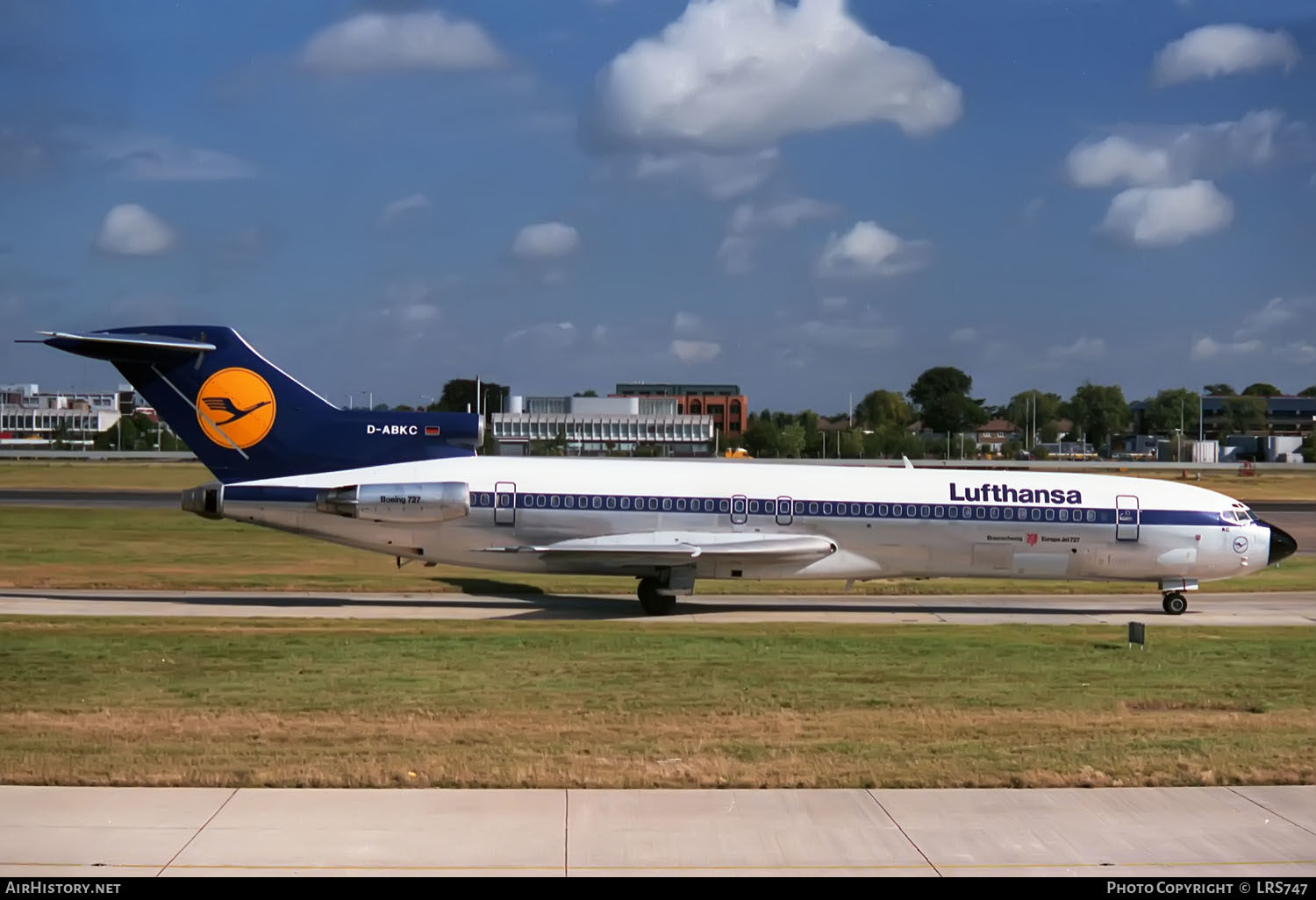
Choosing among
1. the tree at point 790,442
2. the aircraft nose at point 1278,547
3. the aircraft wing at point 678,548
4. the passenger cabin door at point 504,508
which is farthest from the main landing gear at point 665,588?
the tree at point 790,442

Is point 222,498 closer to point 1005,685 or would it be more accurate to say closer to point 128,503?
point 1005,685

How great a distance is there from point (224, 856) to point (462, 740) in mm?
4206

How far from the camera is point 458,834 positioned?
9656 mm

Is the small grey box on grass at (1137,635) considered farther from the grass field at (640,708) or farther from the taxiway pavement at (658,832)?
the taxiway pavement at (658,832)

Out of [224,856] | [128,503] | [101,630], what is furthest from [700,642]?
[128,503]

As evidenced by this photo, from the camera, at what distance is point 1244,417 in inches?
6895

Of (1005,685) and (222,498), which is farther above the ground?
(222,498)

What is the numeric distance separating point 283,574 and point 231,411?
300 inches

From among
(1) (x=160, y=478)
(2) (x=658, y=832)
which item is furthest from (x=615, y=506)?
(1) (x=160, y=478)

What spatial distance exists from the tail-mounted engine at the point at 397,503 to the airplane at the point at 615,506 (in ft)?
0.12

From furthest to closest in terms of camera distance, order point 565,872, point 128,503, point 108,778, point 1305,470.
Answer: point 1305,470 → point 128,503 → point 108,778 → point 565,872

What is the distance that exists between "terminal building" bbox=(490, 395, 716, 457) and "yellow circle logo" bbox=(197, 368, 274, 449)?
6684 cm

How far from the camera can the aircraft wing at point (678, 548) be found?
26.2 m

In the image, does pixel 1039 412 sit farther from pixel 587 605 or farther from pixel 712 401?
pixel 587 605
